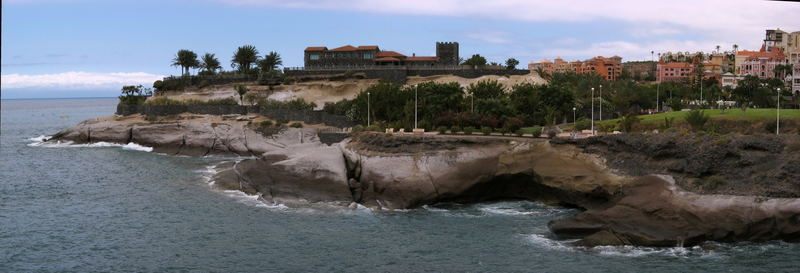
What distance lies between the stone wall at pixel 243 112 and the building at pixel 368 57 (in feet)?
82.4

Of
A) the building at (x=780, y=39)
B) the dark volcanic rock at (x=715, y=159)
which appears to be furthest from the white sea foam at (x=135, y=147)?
the building at (x=780, y=39)

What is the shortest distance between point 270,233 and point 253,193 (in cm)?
1195

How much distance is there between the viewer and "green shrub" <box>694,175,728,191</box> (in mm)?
39250

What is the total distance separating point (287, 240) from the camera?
36250 mm

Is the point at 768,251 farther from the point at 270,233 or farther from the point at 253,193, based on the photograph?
the point at 253,193

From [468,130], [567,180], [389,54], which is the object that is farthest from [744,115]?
[389,54]

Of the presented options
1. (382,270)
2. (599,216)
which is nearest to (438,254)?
(382,270)

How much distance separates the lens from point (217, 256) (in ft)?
110

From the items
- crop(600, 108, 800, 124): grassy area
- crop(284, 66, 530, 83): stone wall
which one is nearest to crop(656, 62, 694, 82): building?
crop(284, 66, 530, 83): stone wall

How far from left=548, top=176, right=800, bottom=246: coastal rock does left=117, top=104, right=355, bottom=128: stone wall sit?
43986 millimetres

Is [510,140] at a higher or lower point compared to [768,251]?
higher

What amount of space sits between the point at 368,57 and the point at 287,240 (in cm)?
8147

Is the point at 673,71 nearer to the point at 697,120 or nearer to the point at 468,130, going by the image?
the point at 697,120

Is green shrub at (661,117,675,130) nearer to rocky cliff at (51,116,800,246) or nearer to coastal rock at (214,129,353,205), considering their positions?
rocky cliff at (51,116,800,246)
